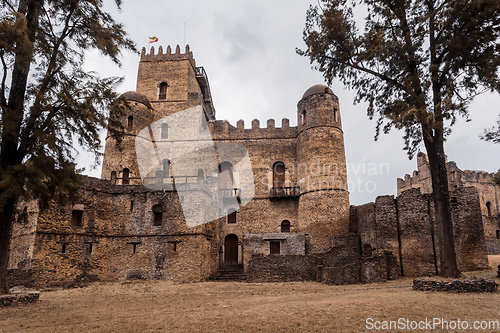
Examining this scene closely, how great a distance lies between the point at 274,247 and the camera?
22.8 meters

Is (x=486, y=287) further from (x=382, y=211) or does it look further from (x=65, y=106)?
(x=65, y=106)

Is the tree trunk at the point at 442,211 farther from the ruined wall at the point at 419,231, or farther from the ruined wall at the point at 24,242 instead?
the ruined wall at the point at 24,242

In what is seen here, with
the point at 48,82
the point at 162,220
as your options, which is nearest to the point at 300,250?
the point at 162,220

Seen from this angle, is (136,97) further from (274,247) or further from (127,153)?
(274,247)

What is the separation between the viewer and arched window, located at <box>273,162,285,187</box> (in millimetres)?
28178

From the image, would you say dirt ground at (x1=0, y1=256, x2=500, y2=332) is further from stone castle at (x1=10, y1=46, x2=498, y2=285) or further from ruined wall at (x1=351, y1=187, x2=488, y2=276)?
ruined wall at (x1=351, y1=187, x2=488, y2=276)

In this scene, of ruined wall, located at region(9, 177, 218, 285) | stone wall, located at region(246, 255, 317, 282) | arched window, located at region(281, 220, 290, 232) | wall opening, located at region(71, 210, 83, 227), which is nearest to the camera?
stone wall, located at region(246, 255, 317, 282)

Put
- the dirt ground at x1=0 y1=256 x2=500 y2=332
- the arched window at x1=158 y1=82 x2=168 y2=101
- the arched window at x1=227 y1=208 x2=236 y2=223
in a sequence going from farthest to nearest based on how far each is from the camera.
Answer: the arched window at x1=158 y1=82 x2=168 y2=101 → the arched window at x1=227 y1=208 x2=236 y2=223 → the dirt ground at x1=0 y1=256 x2=500 y2=332

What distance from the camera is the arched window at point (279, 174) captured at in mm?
28178

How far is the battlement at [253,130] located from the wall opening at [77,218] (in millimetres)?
11357

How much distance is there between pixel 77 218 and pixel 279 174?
14027mm

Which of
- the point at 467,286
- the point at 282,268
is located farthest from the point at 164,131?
the point at 467,286

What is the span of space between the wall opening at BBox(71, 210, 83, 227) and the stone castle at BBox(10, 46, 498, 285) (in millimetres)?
65

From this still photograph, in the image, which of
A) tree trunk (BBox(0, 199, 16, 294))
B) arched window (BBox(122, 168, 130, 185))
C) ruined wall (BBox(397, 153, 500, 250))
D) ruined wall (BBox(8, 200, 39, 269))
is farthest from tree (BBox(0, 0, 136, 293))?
ruined wall (BBox(397, 153, 500, 250))
